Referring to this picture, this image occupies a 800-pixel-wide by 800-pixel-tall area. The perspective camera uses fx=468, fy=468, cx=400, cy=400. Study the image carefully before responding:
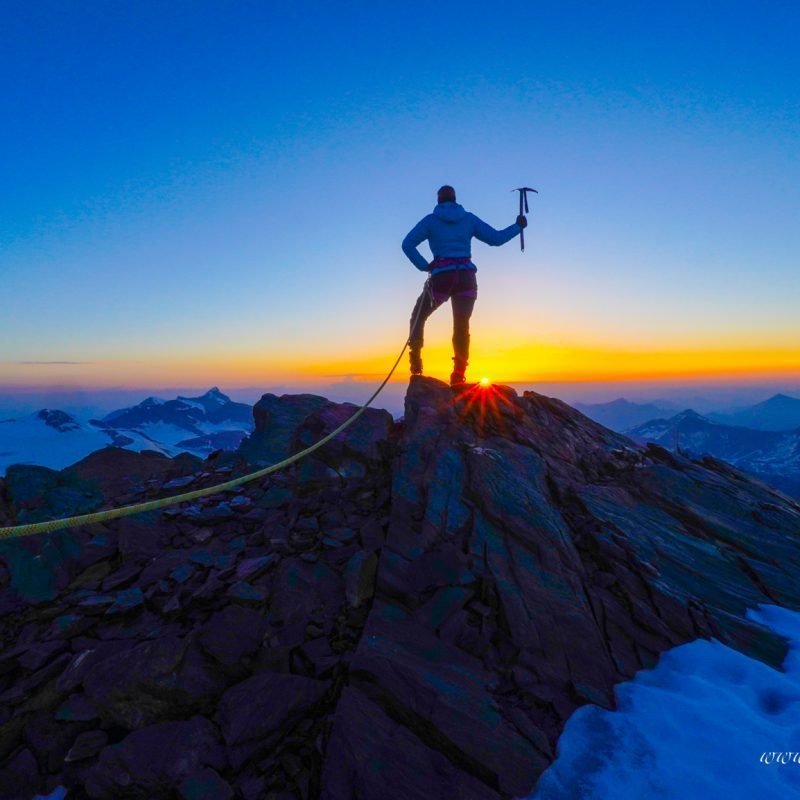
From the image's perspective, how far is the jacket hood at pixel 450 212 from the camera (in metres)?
13.2

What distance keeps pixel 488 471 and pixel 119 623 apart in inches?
310

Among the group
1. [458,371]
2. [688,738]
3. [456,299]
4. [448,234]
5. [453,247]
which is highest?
[448,234]

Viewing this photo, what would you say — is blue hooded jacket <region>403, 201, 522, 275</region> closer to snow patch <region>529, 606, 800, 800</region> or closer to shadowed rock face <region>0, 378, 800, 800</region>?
shadowed rock face <region>0, 378, 800, 800</region>

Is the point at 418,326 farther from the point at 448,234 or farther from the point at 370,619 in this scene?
the point at 370,619

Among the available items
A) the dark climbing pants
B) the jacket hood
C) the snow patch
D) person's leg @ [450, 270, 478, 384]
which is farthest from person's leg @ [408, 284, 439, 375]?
the snow patch

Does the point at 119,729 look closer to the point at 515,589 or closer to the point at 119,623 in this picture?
the point at 119,623

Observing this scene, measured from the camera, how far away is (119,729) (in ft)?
21.4

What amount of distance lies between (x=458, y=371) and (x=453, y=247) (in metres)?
3.86

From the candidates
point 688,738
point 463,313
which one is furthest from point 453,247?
point 688,738

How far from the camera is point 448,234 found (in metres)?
13.4

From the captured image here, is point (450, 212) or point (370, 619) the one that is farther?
point (450, 212)

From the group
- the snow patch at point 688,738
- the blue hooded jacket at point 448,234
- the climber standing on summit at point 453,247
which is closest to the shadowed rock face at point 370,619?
the snow patch at point 688,738

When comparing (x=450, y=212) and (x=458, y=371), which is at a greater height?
(x=450, y=212)

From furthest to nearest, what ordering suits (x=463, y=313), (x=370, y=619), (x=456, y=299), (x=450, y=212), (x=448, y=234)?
1. (x=463, y=313)
2. (x=456, y=299)
3. (x=448, y=234)
4. (x=450, y=212)
5. (x=370, y=619)
